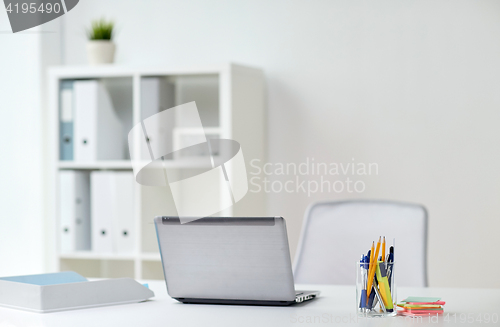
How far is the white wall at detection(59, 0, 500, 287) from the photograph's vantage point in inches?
100.0

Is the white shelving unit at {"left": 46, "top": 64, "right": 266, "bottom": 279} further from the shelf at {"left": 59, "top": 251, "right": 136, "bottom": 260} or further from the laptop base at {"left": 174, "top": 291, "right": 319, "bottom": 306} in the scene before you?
the laptop base at {"left": 174, "top": 291, "right": 319, "bottom": 306}

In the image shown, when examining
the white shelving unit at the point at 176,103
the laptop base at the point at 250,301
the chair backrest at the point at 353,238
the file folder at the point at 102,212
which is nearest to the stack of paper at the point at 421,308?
the laptop base at the point at 250,301

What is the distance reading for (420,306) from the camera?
1.08 metres

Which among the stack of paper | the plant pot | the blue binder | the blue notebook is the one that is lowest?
the stack of paper

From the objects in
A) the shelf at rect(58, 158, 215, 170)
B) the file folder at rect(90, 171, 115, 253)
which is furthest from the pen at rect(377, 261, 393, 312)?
the file folder at rect(90, 171, 115, 253)

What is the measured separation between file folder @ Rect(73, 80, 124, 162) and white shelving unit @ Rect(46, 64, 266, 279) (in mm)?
38

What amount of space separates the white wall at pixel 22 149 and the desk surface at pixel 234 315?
1830mm

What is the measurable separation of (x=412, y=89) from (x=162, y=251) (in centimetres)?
177

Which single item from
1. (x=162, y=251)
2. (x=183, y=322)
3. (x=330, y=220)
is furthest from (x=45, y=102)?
(x=183, y=322)

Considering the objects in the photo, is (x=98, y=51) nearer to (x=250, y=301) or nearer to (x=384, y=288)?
(x=250, y=301)

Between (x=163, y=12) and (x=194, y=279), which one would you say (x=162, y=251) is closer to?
(x=194, y=279)

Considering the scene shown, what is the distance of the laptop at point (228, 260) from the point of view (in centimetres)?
110

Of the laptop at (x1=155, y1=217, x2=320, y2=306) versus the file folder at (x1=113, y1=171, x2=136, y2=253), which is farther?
the file folder at (x1=113, y1=171, x2=136, y2=253)

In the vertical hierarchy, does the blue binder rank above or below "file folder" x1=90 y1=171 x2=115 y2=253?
above
